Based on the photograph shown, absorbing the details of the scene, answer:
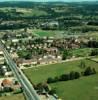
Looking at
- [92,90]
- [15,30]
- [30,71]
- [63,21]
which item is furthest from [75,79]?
[63,21]

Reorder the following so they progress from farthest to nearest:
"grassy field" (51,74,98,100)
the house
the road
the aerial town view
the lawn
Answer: the lawn
the house
the aerial town view
"grassy field" (51,74,98,100)
the road

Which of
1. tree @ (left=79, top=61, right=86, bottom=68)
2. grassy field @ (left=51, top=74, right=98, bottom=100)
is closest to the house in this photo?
grassy field @ (left=51, top=74, right=98, bottom=100)

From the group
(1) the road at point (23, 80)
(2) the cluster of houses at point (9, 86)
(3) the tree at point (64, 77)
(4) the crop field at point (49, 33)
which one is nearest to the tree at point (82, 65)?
(3) the tree at point (64, 77)

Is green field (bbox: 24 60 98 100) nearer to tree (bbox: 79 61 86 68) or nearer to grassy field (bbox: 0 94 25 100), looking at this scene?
tree (bbox: 79 61 86 68)

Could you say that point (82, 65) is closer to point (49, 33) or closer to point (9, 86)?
point (9, 86)

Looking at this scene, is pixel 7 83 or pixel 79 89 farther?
pixel 7 83

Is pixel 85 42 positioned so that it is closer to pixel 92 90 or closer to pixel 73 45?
pixel 73 45

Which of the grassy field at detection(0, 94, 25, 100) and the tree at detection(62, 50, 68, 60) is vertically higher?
the grassy field at detection(0, 94, 25, 100)

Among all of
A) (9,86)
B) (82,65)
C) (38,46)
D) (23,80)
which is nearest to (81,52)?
(38,46)
